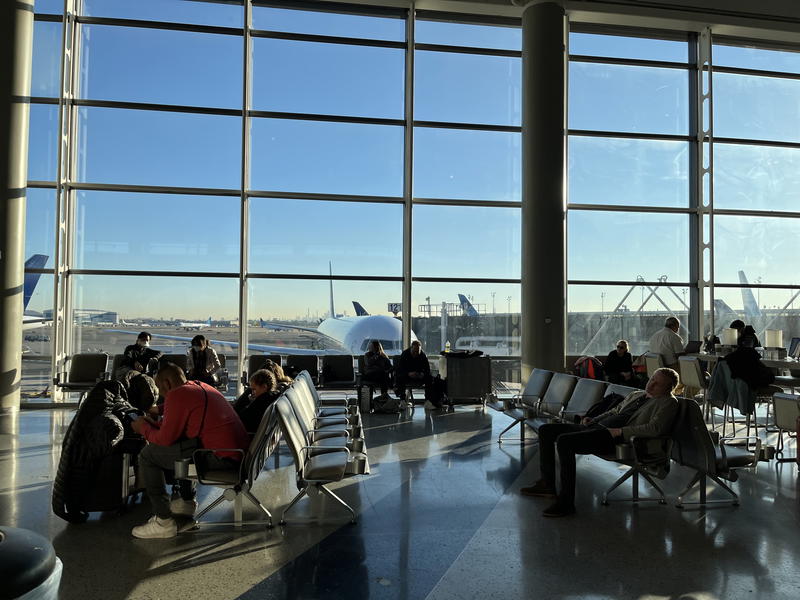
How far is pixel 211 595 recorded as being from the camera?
9.93ft

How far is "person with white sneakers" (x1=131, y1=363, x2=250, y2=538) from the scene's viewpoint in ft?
12.8

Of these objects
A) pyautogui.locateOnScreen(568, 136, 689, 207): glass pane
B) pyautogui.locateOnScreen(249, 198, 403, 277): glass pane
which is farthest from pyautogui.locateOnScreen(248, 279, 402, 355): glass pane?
pyautogui.locateOnScreen(568, 136, 689, 207): glass pane

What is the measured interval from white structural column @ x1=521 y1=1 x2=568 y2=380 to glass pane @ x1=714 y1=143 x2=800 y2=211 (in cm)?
360

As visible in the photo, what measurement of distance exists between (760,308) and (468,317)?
19.7ft

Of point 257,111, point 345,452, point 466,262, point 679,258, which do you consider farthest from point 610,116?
point 345,452

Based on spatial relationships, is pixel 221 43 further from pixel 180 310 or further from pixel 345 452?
pixel 345 452

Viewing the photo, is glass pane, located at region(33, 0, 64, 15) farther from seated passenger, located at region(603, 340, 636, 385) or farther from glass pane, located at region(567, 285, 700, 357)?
seated passenger, located at region(603, 340, 636, 385)

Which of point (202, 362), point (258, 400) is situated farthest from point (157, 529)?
point (202, 362)

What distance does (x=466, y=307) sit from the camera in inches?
445

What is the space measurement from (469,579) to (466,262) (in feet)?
27.1

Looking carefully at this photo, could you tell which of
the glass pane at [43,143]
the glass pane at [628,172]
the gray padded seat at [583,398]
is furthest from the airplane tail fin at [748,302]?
the glass pane at [43,143]

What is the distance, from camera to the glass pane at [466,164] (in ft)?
36.3

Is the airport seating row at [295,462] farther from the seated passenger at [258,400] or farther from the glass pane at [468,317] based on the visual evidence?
the glass pane at [468,317]

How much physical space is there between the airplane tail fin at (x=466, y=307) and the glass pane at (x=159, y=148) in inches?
173
